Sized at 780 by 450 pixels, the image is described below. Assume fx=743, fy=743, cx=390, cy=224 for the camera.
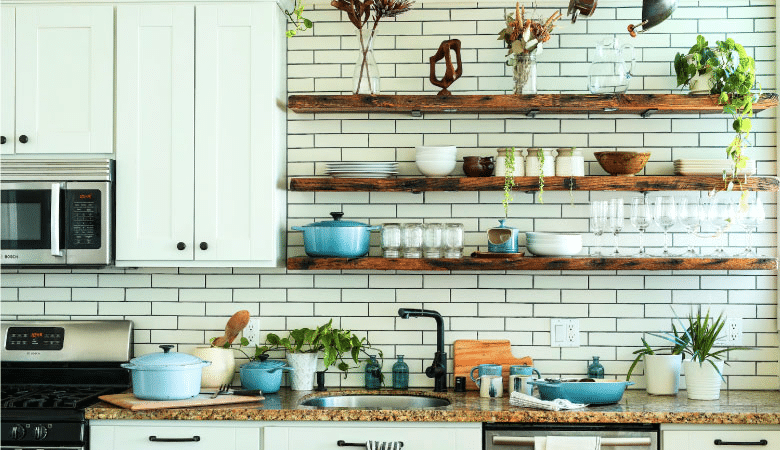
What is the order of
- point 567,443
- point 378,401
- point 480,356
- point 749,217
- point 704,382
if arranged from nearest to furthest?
point 567,443
point 704,382
point 749,217
point 378,401
point 480,356

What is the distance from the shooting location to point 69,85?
3.29 m

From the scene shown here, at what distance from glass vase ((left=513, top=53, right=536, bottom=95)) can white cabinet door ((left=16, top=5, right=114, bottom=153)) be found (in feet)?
5.98

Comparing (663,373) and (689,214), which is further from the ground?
(689,214)

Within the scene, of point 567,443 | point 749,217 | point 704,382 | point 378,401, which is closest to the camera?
point 567,443

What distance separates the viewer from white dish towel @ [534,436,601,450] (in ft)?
9.40

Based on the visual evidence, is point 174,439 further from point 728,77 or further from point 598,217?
point 728,77

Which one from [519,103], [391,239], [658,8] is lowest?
[391,239]

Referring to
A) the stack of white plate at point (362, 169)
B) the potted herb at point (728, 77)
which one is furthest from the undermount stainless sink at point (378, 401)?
the potted herb at point (728, 77)

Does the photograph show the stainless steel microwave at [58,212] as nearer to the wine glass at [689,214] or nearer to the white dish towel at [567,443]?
the white dish towel at [567,443]

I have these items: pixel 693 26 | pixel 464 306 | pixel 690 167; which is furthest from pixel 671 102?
pixel 464 306

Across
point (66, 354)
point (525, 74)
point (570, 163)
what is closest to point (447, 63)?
point (525, 74)

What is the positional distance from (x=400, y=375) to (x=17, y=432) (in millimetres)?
1625

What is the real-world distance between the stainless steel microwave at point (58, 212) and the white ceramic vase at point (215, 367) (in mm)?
592

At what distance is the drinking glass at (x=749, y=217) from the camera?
328 centimetres
